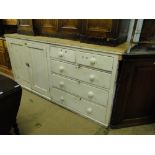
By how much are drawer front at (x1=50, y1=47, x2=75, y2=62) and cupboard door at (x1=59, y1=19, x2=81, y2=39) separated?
0.79 feet

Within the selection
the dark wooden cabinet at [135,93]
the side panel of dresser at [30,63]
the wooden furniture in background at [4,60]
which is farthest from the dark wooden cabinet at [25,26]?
the dark wooden cabinet at [135,93]

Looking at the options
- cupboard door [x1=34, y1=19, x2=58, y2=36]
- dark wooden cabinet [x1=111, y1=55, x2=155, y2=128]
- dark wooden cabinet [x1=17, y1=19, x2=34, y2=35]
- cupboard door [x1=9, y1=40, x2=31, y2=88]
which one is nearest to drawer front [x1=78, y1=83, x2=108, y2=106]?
dark wooden cabinet [x1=111, y1=55, x2=155, y2=128]

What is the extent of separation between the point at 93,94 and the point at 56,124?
62 centimetres

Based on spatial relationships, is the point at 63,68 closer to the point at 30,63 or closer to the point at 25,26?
the point at 30,63

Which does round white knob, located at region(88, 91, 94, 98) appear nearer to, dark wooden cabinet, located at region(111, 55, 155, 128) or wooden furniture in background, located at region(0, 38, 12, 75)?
dark wooden cabinet, located at region(111, 55, 155, 128)

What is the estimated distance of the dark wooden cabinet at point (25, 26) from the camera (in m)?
2.10

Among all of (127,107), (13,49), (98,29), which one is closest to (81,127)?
(127,107)

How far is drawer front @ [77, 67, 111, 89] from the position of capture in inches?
59.4

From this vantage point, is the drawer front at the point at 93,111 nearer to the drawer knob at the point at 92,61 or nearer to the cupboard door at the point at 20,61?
the drawer knob at the point at 92,61

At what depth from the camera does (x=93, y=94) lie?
5.52 ft

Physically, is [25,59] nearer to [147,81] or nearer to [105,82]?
[105,82]

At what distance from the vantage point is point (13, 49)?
7.77 feet

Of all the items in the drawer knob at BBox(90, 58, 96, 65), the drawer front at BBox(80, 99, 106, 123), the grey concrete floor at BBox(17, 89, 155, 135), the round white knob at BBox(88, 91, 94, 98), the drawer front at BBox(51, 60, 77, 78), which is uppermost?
the drawer knob at BBox(90, 58, 96, 65)

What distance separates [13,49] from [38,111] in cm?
112
